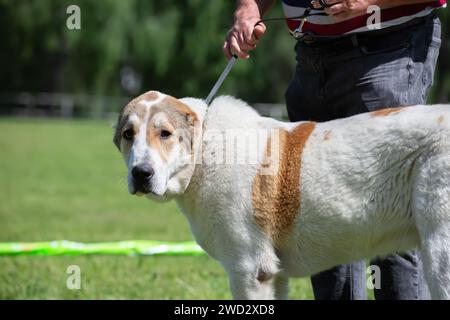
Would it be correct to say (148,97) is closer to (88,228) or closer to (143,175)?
(143,175)

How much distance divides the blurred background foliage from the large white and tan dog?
28541 mm

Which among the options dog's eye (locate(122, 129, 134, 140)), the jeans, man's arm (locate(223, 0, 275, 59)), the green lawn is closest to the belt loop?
the jeans

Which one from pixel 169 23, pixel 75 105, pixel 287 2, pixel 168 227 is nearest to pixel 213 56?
pixel 169 23

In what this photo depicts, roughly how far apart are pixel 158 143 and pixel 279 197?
2.13 feet

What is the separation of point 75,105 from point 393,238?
37045 mm

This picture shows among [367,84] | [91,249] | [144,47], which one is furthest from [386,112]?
[144,47]

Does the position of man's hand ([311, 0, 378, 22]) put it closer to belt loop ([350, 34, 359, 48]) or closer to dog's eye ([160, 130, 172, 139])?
belt loop ([350, 34, 359, 48])

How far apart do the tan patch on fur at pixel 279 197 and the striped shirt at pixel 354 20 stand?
826 mm

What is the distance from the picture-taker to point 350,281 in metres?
4.42

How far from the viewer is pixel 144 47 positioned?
3447 centimetres

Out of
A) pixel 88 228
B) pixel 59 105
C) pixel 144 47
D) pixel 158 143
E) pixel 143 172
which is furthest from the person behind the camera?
pixel 59 105

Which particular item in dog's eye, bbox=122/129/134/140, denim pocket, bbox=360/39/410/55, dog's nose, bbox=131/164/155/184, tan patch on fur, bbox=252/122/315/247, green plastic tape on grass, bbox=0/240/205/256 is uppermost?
denim pocket, bbox=360/39/410/55

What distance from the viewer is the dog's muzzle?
3.41 meters

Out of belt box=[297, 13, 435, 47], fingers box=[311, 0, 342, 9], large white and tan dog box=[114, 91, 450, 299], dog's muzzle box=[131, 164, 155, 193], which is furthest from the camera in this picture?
belt box=[297, 13, 435, 47]
